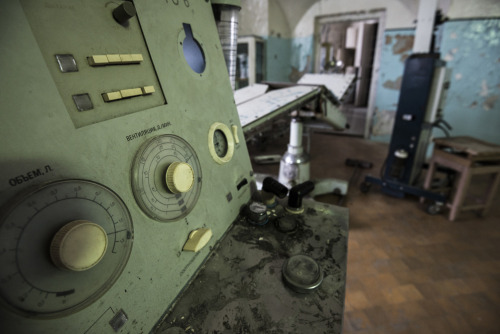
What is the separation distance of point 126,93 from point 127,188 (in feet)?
0.60

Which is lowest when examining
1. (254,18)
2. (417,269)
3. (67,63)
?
(417,269)

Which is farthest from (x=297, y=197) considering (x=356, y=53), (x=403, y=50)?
(x=356, y=53)

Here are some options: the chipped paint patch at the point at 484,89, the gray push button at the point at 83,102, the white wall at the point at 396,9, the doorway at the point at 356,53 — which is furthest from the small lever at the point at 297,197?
the chipped paint patch at the point at 484,89

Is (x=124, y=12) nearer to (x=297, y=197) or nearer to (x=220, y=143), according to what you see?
(x=220, y=143)

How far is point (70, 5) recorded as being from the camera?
42 centimetres

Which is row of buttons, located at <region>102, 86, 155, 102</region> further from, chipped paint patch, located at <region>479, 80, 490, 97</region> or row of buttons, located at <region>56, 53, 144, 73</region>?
chipped paint patch, located at <region>479, 80, 490, 97</region>

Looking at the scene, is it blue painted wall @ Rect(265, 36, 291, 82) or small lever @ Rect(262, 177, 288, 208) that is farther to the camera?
blue painted wall @ Rect(265, 36, 291, 82)

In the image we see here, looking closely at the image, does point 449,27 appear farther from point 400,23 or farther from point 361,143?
point 361,143

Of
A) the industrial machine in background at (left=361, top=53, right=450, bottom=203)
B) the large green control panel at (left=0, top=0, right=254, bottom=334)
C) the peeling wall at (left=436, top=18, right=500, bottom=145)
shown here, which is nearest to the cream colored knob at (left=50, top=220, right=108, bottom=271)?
the large green control panel at (left=0, top=0, right=254, bottom=334)

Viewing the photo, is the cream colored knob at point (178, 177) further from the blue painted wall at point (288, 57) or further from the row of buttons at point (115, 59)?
the blue painted wall at point (288, 57)

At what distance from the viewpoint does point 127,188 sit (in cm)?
47

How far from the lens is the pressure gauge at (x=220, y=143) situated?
0.69 m

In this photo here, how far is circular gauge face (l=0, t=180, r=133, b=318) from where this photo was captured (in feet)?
1.04

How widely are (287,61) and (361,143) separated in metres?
2.11
